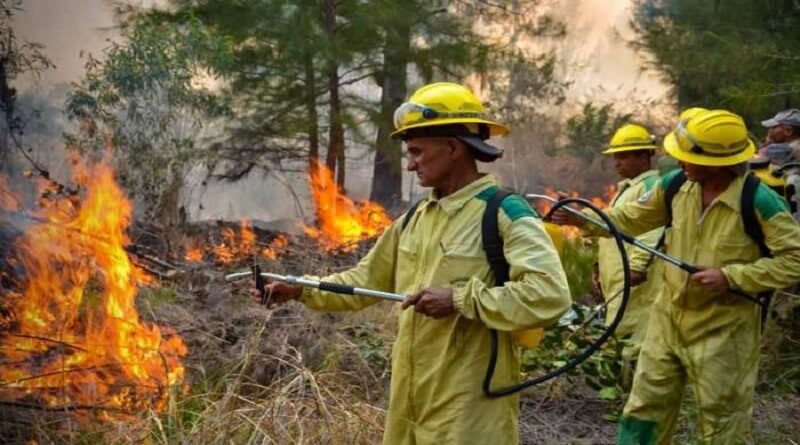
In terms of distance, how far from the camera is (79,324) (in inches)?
219

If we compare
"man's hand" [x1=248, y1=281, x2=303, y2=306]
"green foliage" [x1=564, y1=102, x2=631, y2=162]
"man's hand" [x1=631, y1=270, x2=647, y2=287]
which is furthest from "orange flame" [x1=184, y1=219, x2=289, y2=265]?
"green foliage" [x1=564, y1=102, x2=631, y2=162]

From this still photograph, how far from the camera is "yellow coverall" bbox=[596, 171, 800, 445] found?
4023 mm

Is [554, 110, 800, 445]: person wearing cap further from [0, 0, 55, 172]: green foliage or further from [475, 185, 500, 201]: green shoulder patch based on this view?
[0, 0, 55, 172]: green foliage

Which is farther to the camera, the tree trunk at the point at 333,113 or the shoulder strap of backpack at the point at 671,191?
the tree trunk at the point at 333,113

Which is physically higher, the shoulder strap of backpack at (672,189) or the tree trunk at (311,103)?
the tree trunk at (311,103)

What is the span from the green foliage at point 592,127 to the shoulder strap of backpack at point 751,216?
13.4 m

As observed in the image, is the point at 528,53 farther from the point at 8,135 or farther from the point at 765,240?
the point at 765,240

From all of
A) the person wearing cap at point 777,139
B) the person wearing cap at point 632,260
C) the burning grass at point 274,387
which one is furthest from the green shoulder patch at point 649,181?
the burning grass at point 274,387

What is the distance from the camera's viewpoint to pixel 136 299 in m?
6.71

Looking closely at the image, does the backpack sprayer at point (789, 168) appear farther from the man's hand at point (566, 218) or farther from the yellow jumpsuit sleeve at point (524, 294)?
the yellow jumpsuit sleeve at point (524, 294)

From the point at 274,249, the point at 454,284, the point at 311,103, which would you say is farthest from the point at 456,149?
the point at 311,103

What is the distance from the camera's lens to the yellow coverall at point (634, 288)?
5969 millimetres

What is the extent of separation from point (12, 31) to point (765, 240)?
241 inches

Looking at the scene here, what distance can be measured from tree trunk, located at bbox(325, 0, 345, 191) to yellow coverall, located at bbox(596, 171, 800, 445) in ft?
28.0
